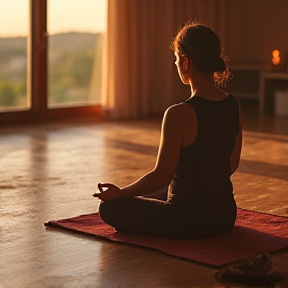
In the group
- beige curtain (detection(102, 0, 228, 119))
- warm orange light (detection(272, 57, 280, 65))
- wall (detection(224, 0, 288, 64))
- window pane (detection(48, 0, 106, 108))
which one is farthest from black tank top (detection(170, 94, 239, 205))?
wall (detection(224, 0, 288, 64))

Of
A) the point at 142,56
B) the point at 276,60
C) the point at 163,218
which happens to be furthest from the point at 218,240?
the point at 276,60

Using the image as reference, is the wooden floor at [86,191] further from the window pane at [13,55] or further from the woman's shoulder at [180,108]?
the woman's shoulder at [180,108]

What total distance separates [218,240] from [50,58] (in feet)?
14.5

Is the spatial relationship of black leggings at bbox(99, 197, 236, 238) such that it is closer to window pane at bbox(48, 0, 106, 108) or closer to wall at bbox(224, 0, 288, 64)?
window pane at bbox(48, 0, 106, 108)

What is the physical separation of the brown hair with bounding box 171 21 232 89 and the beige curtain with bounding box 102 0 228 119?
452cm

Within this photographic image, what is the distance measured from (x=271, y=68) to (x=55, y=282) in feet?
19.6

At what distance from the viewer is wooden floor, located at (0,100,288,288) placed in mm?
2305

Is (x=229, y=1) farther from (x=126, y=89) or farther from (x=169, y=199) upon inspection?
(x=169, y=199)

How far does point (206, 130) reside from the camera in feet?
8.60

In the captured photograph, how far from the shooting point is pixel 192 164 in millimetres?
2627

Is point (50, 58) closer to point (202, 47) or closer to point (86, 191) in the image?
point (86, 191)

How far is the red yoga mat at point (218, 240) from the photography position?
8.21 ft

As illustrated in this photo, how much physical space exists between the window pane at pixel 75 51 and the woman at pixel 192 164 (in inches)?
168

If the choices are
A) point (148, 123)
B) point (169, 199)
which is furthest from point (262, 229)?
point (148, 123)
